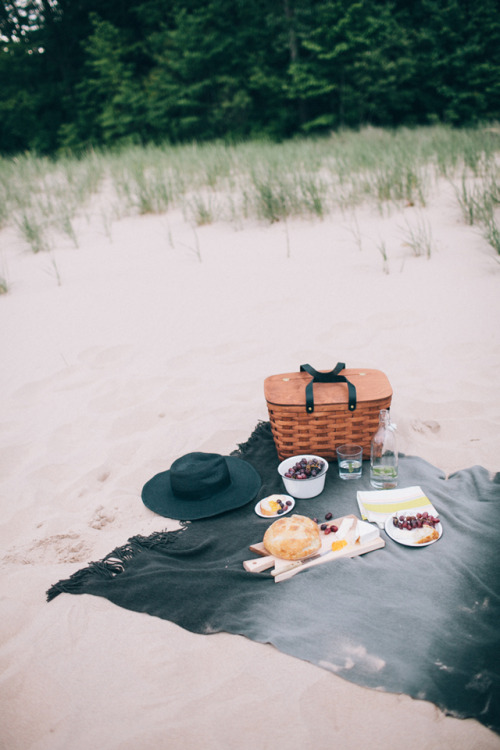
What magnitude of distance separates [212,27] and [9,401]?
15292 mm

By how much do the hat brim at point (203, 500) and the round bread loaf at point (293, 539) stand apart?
0.33 metres

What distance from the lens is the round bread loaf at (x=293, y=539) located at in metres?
1.73

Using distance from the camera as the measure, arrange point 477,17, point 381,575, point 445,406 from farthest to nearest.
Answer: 1. point 477,17
2. point 445,406
3. point 381,575

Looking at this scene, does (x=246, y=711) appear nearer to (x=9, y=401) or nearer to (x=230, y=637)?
(x=230, y=637)

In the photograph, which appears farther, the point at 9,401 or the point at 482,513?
the point at 9,401

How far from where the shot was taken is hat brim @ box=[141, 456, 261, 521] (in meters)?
2.08

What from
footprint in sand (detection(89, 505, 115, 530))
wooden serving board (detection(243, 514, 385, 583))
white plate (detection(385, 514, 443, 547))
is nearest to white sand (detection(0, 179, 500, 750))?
Answer: footprint in sand (detection(89, 505, 115, 530))

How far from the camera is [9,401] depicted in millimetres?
3135

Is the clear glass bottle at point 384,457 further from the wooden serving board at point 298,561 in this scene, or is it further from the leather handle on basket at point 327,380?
the wooden serving board at point 298,561

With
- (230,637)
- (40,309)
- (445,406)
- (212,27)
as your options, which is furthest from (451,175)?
(212,27)

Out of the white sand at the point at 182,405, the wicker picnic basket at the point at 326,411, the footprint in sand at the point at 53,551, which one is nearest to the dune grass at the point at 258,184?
the white sand at the point at 182,405

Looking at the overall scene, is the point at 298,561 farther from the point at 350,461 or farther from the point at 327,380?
the point at 327,380

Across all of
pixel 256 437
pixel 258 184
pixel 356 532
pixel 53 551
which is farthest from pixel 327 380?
pixel 258 184

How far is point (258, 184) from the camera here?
217 inches
